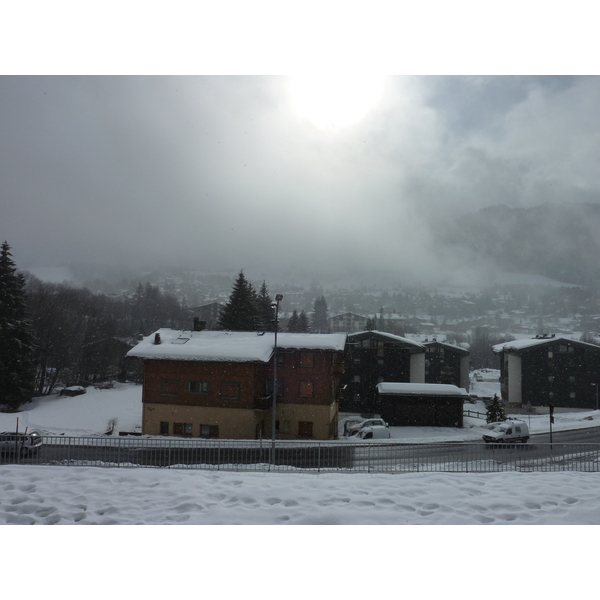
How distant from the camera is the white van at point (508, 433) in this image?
16000mm

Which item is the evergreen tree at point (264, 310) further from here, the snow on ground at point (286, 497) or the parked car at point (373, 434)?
the snow on ground at point (286, 497)

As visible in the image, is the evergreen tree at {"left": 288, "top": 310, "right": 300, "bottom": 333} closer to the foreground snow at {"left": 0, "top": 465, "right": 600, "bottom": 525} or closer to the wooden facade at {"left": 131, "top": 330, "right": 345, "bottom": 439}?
the wooden facade at {"left": 131, "top": 330, "right": 345, "bottom": 439}

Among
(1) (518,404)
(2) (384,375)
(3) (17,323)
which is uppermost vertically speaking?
(3) (17,323)

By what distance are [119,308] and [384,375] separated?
59.6ft

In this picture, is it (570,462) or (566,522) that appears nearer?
(566,522)

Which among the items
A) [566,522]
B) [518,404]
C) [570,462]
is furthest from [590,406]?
[566,522]

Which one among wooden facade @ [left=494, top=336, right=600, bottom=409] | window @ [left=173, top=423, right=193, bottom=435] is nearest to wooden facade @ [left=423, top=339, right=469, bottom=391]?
wooden facade @ [left=494, top=336, right=600, bottom=409]

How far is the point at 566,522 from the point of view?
6.51 m

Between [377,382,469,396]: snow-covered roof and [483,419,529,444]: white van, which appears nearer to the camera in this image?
[483,419,529,444]: white van

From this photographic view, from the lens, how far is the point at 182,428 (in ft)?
50.5

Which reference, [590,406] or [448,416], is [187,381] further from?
[590,406]

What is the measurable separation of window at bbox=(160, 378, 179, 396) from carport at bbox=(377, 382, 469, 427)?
393 inches

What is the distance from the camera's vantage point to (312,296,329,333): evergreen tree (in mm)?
33406

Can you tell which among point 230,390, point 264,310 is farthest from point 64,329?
point 230,390
